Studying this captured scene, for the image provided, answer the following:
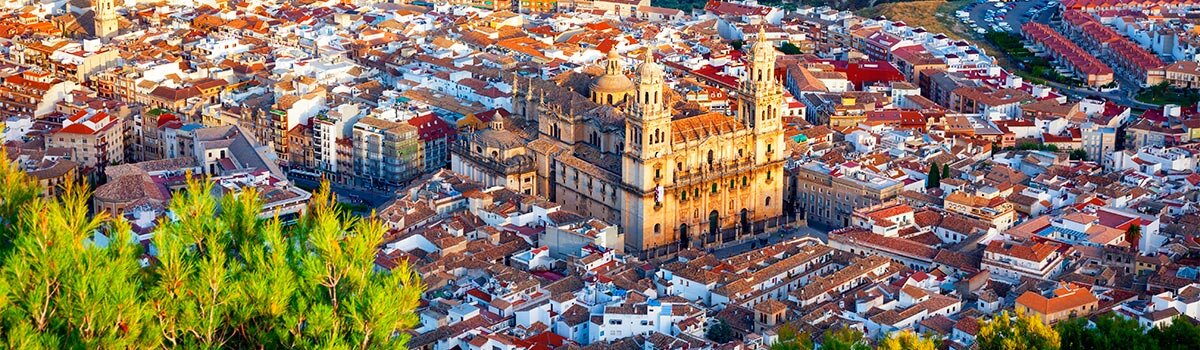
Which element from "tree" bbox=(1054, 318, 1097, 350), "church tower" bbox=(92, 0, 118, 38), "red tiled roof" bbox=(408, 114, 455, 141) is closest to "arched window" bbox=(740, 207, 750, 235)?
"red tiled roof" bbox=(408, 114, 455, 141)

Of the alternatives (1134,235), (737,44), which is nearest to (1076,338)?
(1134,235)

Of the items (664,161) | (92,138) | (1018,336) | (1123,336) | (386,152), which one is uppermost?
(1018,336)

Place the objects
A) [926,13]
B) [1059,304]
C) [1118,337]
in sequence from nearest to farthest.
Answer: [1118,337] < [1059,304] < [926,13]

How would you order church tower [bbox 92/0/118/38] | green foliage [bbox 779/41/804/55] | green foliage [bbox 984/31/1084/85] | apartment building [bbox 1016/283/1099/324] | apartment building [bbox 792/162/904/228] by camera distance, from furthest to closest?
church tower [bbox 92/0/118/38] < green foliage [bbox 779/41/804/55] < green foliage [bbox 984/31/1084/85] < apartment building [bbox 792/162/904/228] < apartment building [bbox 1016/283/1099/324]

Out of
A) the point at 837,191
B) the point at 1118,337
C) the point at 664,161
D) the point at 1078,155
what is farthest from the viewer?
the point at 1078,155

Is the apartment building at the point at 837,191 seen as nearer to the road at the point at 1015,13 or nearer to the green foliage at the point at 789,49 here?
the green foliage at the point at 789,49

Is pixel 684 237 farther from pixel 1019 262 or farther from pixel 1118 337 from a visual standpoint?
pixel 1118 337

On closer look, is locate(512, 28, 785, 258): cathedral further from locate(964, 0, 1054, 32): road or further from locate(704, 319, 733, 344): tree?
locate(964, 0, 1054, 32): road
